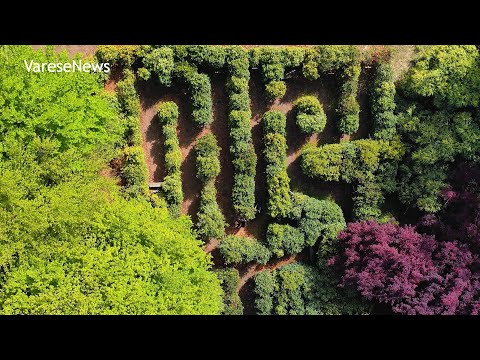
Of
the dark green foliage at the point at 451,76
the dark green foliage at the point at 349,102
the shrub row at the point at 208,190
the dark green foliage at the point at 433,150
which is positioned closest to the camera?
the dark green foliage at the point at 451,76

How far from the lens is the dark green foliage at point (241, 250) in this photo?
96.5ft

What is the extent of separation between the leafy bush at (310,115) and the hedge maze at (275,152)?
0.17 ft

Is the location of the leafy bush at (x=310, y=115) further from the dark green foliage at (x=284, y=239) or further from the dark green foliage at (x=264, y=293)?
the dark green foliage at (x=264, y=293)

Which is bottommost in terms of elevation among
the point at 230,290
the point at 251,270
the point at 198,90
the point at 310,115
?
the point at 230,290

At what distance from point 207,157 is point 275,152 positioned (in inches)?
136

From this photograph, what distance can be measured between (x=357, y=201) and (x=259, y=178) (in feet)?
16.9

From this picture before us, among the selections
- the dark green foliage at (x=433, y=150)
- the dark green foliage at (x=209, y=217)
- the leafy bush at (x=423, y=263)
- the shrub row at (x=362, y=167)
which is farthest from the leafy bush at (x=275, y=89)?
the leafy bush at (x=423, y=263)

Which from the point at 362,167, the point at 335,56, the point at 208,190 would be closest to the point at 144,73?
the point at 208,190

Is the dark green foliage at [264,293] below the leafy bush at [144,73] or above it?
below

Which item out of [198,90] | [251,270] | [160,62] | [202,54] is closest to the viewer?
[160,62]

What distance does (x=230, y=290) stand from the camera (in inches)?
1161

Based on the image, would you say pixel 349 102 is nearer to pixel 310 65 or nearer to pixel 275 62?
pixel 310 65

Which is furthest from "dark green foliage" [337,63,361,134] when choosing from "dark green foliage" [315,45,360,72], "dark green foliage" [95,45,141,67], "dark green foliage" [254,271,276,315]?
"dark green foliage" [95,45,141,67]

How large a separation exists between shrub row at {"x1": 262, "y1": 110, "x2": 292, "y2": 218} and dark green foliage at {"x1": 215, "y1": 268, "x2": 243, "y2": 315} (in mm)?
3679
